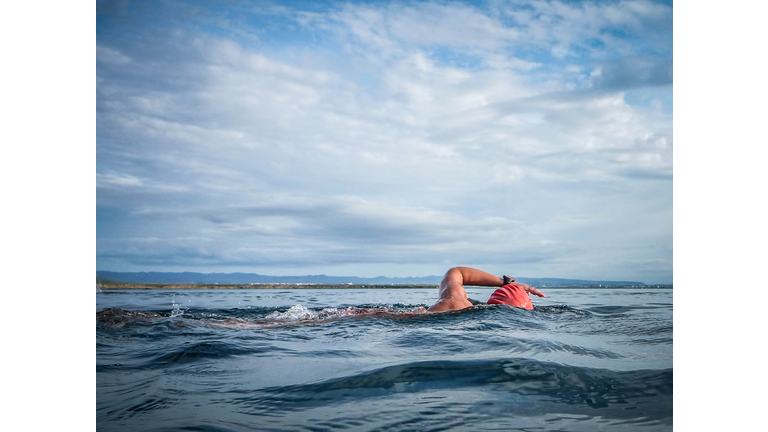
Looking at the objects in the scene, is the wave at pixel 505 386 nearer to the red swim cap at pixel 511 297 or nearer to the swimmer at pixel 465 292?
the swimmer at pixel 465 292

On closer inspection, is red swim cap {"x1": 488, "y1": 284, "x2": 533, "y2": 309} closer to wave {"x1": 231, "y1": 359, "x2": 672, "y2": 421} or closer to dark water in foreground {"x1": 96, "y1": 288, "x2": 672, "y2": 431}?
dark water in foreground {"x1": 96, "y1": 288, "x2": 672, "y2": 431}

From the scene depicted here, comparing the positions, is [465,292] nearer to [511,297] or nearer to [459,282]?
[459,282]

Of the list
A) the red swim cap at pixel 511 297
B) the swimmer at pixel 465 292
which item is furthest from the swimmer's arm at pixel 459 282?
the red swim cap at pixel 511 297

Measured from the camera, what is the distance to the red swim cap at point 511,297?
6367 mm

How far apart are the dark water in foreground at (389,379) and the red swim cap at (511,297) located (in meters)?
1.33

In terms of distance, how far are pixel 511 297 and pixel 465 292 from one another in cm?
76

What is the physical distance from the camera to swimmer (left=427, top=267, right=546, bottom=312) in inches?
237

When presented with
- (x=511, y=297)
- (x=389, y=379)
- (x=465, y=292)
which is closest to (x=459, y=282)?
(x=465, y=292)

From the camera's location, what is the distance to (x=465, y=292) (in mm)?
6238

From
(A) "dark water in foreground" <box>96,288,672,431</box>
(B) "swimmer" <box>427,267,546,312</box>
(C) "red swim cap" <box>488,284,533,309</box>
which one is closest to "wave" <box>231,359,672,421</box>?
(A) "dark water in foreground" <box>96,288,672,431</box>

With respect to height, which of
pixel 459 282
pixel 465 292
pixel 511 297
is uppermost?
pixel 459 282
